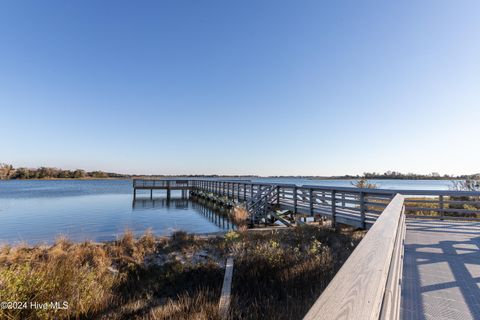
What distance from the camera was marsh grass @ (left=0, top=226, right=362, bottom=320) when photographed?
13.5ft

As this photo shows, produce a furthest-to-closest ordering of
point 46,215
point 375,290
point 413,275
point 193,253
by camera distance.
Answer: point 46,215 → point 193,253 → point 413,275 → point 375,290

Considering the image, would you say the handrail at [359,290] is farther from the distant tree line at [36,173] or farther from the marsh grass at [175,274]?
the distant tree line at [36,173]

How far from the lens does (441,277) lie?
349 cm

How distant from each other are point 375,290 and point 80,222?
18212 millimetres

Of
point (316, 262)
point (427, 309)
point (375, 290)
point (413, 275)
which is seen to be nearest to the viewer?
point (375, 290)

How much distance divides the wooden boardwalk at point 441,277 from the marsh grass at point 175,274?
5.64 ft

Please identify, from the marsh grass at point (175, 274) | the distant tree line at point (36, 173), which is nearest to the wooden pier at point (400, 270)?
the marsh grass at point (175, 274)

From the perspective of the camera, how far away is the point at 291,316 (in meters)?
4.02

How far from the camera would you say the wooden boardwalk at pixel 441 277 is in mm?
2613

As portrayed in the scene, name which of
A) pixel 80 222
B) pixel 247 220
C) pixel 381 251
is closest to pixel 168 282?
pixel 381 251

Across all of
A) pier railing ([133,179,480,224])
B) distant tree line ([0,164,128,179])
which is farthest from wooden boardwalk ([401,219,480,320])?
distant tree line ([0,164,128,179])

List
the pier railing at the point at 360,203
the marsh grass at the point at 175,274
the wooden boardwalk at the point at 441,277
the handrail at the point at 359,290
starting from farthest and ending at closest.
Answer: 1. the pier railing at the point at 360,203
2. the marsh grass at the point at 175,274
3. the wooden boardwalk at the point at 441,277
4. the handrail at the point at 359,290

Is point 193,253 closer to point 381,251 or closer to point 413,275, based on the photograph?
point 413,275

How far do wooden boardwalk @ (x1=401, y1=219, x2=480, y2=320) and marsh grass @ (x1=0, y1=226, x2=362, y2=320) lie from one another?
172 centimetres
